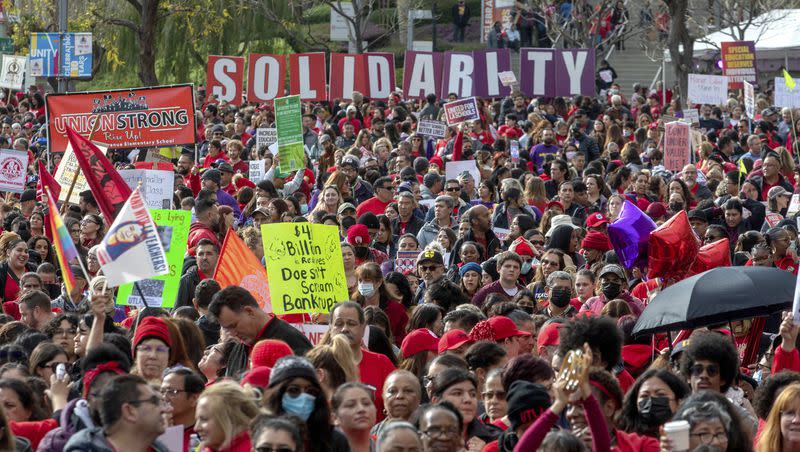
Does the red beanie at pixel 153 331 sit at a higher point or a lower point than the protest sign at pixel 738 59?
lower

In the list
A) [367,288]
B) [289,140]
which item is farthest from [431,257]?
[289,140]

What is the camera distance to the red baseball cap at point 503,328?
328 inches

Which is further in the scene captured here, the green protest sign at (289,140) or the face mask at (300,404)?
the green protest sign at (289,140)

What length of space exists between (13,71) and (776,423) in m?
30.2

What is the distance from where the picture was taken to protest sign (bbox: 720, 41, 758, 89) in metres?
29.2

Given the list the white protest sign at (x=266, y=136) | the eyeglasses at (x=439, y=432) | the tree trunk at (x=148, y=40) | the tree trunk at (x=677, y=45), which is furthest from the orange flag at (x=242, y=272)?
the tree trunk at (x=148, y=40)

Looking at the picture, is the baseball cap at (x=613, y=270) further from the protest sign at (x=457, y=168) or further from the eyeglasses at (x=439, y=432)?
the protest sign at (x=457, y=168)

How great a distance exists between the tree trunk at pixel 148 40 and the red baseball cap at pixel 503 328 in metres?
24.7

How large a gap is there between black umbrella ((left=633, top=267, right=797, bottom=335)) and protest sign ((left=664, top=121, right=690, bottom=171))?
11091 millimetres

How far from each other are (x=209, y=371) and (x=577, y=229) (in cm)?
548

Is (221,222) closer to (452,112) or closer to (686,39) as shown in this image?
(452,112)

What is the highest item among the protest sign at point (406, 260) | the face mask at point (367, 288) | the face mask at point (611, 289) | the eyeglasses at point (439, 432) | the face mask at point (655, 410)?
the eyeglasses at point (439, 432)

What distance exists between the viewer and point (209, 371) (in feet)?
26.7

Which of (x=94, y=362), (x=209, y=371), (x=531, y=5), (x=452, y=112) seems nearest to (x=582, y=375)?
(x=94, y=362)
